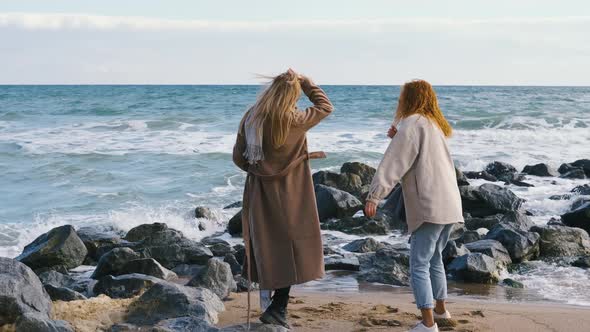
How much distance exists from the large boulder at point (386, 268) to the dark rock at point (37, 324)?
3.74 metres

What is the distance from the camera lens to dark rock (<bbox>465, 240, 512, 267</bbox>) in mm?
8797

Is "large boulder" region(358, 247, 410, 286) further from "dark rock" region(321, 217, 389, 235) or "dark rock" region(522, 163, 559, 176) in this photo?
"dark rock" region(522, 163, 559, 176)

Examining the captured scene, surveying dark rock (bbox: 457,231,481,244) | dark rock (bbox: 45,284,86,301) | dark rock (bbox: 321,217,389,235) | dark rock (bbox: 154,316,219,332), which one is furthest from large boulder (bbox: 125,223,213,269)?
dark rock (bbox: 154,316,219,332)

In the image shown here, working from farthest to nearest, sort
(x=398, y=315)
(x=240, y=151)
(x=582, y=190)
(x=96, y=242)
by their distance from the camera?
1. (x=582, y=190)
2. (x=96, y=242)
3. (x=398, y=315)
4. (x=240, y=151)

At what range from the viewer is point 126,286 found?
6934mm

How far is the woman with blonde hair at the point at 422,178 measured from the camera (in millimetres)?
5023

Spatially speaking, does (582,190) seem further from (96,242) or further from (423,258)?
(423,258)

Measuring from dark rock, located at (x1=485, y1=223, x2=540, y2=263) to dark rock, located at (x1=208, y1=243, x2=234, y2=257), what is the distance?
3188mm

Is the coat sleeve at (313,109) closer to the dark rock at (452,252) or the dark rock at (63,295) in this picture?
the dark rock at (63,295)

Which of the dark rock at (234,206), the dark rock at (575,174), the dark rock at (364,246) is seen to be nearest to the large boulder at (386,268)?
the dark rock at (364,246)

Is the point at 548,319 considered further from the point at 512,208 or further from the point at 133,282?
the point at 512,208

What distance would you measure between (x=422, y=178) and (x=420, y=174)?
3 cm

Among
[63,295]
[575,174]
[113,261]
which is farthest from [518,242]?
[575,174]

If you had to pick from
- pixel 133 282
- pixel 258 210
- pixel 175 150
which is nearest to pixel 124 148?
pixel 175 150
